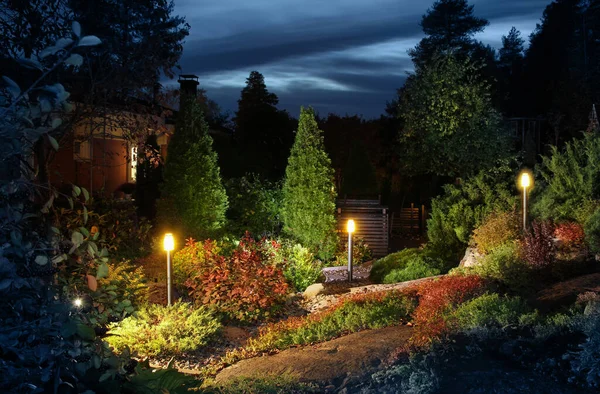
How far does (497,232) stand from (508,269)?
2702 millimetres

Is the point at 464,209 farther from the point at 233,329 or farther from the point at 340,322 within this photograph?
the point at 340,322

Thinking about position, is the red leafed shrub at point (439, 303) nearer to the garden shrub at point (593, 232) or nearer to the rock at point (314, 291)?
the garden shrub at point (593, 232)

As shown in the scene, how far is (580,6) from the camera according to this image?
2886cm

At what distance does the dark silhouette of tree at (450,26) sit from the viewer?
77.8 ft

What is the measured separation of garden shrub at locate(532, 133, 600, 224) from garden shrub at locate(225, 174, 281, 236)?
22.1ft

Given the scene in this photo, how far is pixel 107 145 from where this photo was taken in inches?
703

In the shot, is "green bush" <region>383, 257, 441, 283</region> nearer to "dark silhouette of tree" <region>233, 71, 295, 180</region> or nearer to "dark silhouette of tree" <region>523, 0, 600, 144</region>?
"dark silhouette of tree" <region>523, 0, 600, 144</region>

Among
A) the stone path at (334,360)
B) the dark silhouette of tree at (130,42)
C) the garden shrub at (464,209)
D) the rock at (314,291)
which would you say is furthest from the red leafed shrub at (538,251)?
the dark silhouette of tree at (130,42)

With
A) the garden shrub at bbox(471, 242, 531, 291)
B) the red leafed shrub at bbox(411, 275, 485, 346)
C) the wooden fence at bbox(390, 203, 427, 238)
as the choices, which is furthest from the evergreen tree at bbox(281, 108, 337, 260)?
the wooden fence at bbox(390, 203, 427, 238)

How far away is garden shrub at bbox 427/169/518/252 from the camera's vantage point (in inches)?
501

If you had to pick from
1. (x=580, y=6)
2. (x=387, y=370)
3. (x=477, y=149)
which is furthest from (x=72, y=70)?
(x=580, y=6)

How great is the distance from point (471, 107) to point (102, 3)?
11.7m

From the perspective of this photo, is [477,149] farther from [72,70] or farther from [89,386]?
[89,386]

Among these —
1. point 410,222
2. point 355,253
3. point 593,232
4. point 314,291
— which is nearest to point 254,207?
Answer: point 355,253
